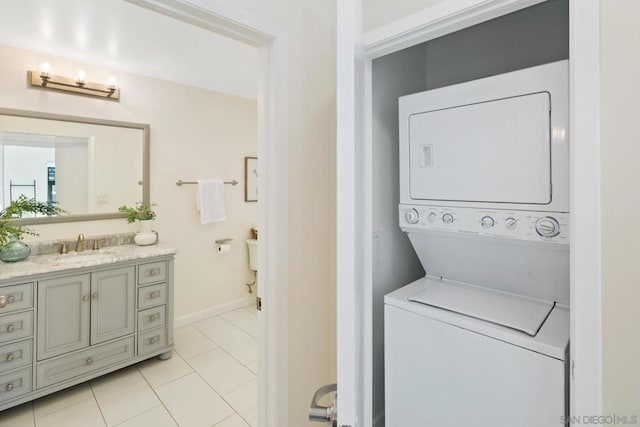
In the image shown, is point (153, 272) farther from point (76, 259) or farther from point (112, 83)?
point (112, 83)

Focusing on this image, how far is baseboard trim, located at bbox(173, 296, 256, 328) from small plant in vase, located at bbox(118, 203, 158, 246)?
1014 mm

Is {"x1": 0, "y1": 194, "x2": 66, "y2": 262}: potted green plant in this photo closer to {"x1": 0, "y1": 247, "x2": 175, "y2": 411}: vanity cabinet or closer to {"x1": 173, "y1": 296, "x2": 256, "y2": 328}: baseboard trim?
{"x1": 0, "y1": 247, "x2": 175, "y2": 411}: vanity cabinet

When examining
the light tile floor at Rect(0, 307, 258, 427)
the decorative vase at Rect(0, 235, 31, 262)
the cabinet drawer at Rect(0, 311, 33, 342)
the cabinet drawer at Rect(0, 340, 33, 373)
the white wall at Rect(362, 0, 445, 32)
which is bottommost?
the light tile floor at Rect(0, 307, 258, 427)

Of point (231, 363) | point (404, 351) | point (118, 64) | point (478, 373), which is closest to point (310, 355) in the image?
point (404, 351)

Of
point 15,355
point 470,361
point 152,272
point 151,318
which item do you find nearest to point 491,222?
point 470,361

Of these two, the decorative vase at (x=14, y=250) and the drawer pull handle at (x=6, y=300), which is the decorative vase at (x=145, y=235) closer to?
the decorative vase at (x=14, y=250)

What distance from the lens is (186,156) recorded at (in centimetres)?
326

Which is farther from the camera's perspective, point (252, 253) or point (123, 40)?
point (252, 253)

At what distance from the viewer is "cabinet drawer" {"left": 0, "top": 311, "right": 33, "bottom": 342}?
1.94 meters

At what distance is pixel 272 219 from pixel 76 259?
1.99 m

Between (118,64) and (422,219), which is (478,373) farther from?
(118,64)

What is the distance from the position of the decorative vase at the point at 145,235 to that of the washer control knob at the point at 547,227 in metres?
2.95

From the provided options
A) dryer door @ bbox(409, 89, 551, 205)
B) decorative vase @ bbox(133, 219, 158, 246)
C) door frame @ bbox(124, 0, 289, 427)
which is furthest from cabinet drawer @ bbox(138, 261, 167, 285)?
dryer door @ bbox(409, 89, 551, 205)

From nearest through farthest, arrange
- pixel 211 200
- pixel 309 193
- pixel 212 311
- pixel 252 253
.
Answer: pixel 309 193 < pixel 211 200 < pixel 212 311 < pixel 252 253
